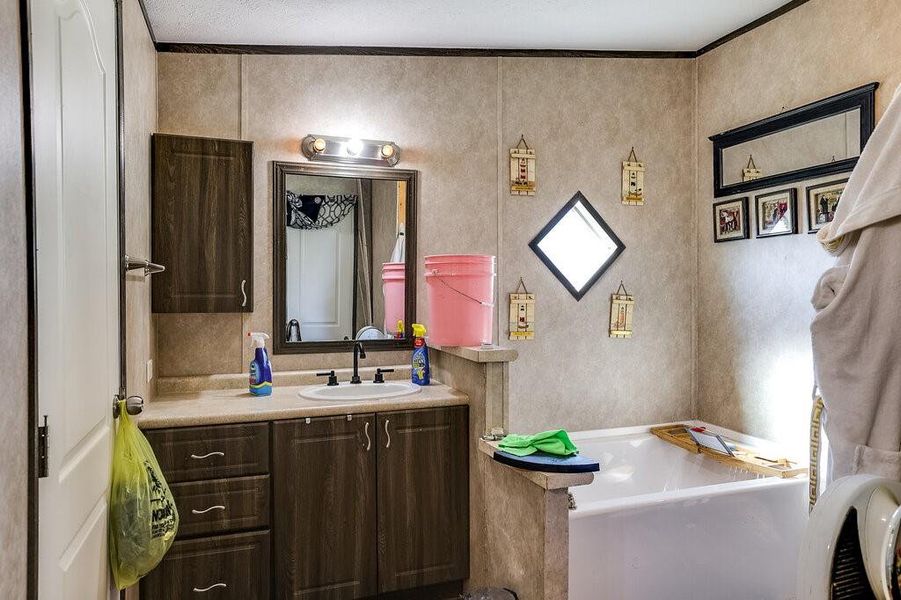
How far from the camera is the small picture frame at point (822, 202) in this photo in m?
2.73

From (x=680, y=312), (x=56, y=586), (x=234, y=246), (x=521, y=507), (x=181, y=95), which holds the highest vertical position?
(x=181, y=95)

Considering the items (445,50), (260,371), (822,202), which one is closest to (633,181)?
(822,202)

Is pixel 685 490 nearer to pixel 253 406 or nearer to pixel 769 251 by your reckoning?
pixel 769 251

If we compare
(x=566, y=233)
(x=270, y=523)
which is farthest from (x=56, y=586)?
(x=566, y=233)

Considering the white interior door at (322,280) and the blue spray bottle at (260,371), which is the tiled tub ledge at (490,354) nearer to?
the white interior door at (322,280)

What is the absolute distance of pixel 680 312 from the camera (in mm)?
3684

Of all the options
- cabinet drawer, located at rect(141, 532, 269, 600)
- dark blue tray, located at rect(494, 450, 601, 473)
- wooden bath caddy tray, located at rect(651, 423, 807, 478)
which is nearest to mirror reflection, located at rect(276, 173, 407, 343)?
cabinet drawer, located at rect(141, 532, 269, 600)

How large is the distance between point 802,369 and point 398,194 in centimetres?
226

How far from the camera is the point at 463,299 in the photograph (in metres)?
2.81

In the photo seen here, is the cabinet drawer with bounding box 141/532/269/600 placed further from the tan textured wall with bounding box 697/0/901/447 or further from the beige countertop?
the tan textured wall with bounding box 697/0/901/447

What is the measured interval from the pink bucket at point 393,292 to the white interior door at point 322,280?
0.19 metres

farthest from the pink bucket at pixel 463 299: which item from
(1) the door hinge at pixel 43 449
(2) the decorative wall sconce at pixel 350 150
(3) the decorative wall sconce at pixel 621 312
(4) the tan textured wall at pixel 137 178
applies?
(1) the door hinge at pixel 43 449

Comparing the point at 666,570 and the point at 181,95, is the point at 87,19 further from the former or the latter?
the point at 666,570

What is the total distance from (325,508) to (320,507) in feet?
0.07
